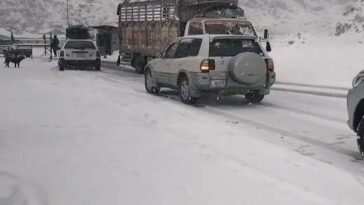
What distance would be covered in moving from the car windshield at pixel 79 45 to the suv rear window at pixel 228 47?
1313cm

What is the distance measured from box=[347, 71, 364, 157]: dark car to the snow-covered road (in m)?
0.39

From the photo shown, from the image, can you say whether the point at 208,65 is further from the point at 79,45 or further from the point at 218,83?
the point at 79,45

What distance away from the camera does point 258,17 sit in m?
89.1

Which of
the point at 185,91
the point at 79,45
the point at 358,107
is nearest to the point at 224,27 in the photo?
the point at 185,91

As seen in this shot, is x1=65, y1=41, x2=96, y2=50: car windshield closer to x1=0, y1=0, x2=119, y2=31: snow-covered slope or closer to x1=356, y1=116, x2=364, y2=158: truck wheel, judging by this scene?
x1=356, y1=116, x2=364, y2=158: truck wheel

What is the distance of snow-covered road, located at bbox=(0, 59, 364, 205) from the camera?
19.2 feet

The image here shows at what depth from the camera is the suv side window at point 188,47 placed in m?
13.4

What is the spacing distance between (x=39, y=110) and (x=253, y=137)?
183 inches

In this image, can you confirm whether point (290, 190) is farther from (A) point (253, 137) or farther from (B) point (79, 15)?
(B) point (79, 15)

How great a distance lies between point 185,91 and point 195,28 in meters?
5.95

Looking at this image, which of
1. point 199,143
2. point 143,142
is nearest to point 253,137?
point 199,143

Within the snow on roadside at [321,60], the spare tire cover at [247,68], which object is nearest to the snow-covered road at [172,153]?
the spare tire cover at [247,68]

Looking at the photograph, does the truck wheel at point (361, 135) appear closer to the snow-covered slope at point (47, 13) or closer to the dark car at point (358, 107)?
the dark car at point (358, 107)

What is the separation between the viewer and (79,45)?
994 inches
